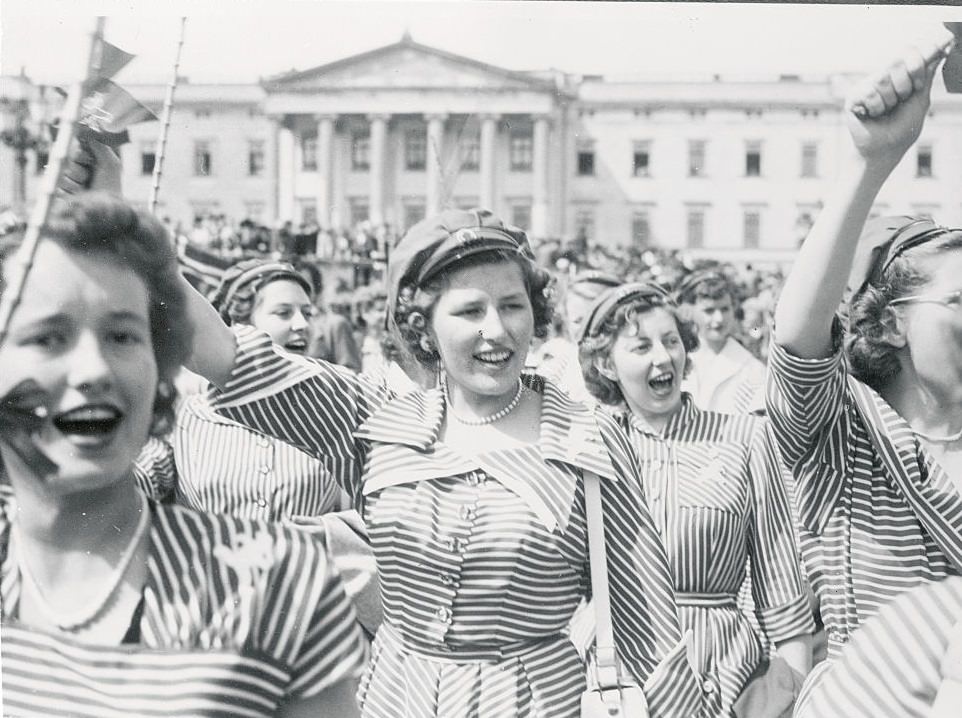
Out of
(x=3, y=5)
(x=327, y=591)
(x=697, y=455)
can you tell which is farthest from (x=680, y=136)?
(x=327, y=591)

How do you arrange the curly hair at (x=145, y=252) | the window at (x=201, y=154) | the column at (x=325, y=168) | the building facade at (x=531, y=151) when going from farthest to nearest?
the column at (x=325, y=168)
the building facade at (x=531, y=151)
the window at (x=201, y=154)
the curly hair at (x=145, y=252)

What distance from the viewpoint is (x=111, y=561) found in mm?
1668

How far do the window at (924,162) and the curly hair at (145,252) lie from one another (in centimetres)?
226

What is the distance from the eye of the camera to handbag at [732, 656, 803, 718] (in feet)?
11.1

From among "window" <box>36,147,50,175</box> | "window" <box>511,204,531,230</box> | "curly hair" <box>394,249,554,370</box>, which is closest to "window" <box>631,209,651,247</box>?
"window" <box>511,204,531,230</box>

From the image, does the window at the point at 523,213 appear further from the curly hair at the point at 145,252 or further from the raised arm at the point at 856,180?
the curly hair at the point at 145,252

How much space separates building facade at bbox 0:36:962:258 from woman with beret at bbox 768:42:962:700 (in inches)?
15.3

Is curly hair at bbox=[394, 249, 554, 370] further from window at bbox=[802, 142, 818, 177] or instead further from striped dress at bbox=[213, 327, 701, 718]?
window at bbox=[802, 142, 818, 177]

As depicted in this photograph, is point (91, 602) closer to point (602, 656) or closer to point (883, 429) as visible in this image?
point (602, 656)

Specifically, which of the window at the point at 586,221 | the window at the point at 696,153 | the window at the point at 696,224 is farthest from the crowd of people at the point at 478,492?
the window at the point at 586,221

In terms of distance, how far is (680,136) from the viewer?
15539 mm

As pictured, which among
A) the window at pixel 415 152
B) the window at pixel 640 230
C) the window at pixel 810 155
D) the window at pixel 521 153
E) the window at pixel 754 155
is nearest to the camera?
the window at pixel 810 155

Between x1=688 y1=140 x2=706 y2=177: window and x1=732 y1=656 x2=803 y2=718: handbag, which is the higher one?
x1=688 y1=140 x2=706 y2=177: window

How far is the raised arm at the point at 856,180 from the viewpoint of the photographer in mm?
1956
